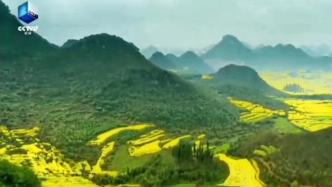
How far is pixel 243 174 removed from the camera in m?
138

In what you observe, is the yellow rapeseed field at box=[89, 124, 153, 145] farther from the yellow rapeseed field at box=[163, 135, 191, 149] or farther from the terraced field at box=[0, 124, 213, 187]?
the yellow rapeseed field at box=[163, 135, 191, 149]

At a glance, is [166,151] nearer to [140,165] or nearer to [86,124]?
[140,165]

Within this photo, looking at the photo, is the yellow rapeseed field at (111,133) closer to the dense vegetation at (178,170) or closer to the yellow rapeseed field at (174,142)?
the yellow rapeseed field at (174,142)

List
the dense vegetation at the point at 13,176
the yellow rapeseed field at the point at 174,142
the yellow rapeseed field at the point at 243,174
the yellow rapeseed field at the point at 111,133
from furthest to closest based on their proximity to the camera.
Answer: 1. the yellow rapeseed field at the point at 111,133
2. the yellow rapeseed field at the point at 174,142
3. the yellow rapeseed field at the point at 243,174
4. the dense vegetation at the point at 13,176

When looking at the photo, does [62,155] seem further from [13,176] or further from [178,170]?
[13,176]

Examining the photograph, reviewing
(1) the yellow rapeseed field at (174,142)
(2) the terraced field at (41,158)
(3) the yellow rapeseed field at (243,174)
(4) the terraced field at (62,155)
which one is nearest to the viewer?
(3) the yellow rapeseed field at (243,174)

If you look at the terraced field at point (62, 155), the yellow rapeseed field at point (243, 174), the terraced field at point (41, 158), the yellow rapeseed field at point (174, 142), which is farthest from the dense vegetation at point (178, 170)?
the yellow rapeseed field at point (174, 142)

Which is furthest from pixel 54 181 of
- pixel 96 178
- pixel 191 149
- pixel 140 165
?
pixel 191 149

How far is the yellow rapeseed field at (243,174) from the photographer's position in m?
133

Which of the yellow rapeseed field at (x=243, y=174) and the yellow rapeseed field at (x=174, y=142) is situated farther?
the yellow rapeseed field at (x=174, y=142)

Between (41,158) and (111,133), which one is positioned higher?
(111,133)

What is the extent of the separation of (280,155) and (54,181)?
50.0m

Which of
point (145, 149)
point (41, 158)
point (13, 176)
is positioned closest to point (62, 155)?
point (41, 158)

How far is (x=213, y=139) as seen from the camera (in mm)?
191375
